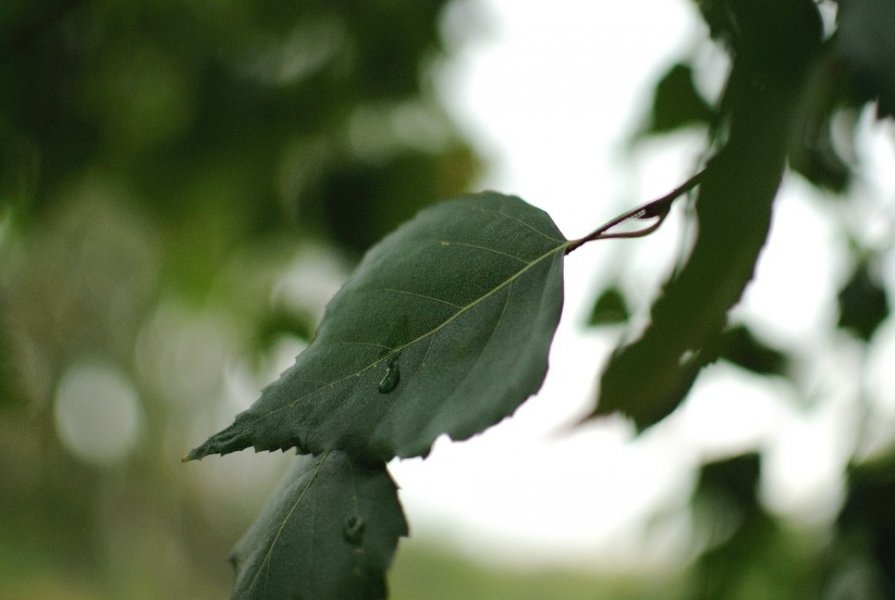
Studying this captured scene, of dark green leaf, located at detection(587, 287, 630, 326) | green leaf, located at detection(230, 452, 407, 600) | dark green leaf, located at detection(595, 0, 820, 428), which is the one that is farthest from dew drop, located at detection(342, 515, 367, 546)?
dark green leaf, located at detection(587, 287, 630, 326)

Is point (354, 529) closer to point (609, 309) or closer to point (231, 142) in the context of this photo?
point (609, 309)

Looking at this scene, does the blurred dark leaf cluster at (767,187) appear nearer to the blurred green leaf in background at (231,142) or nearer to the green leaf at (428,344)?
the green leaf at (428,344)

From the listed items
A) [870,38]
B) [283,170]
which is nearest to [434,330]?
[870,38]

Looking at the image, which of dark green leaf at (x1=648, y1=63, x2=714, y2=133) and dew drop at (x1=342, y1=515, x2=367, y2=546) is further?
dark green leaf at (x1=648, y1=63, x2=714, y2=133)

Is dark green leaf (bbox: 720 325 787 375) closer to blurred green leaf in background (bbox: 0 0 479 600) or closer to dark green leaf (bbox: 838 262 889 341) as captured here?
dark green leaf (bbox: 838 262 889 341)

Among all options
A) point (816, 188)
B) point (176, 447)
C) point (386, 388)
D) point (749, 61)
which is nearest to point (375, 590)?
point (386, 388)

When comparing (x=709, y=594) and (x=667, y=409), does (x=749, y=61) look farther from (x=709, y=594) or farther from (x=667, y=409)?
(x=709, y=594)
